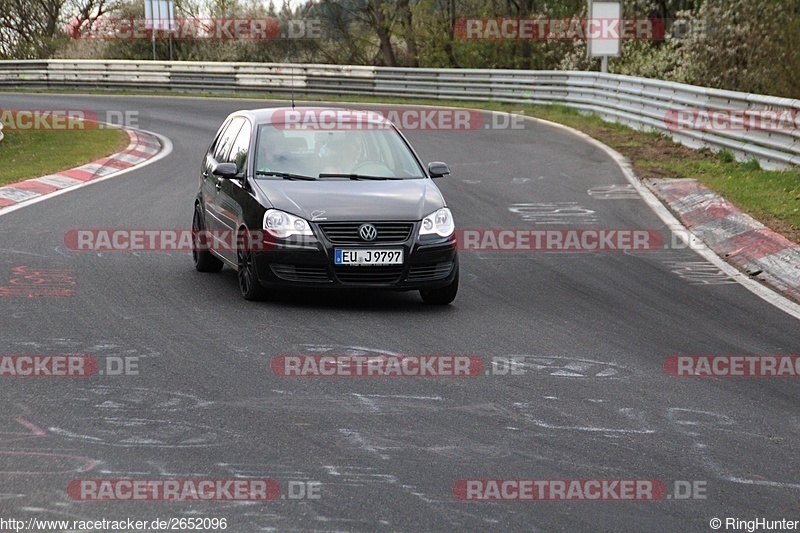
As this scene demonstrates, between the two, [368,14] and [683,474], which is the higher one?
[368,14]

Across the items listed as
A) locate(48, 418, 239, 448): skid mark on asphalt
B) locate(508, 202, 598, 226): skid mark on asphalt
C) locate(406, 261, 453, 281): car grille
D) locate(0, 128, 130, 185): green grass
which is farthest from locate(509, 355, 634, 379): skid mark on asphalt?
locate(0, 128, 130, 185): green grass

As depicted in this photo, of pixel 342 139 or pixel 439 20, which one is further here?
pixel 439 20

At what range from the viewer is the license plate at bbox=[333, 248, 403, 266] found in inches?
375

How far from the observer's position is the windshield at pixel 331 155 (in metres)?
10.4

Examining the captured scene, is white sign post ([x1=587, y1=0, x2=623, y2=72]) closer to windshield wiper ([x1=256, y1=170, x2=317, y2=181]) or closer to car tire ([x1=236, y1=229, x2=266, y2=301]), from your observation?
windshield wiper ([x1=256, y1=170, x2=317, y2=181])

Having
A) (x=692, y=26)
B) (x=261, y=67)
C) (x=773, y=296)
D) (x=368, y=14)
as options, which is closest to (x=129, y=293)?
(x=773, y=296)

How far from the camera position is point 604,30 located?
97.0 feet

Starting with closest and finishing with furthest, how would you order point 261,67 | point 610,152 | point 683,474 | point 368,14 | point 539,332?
1. point 683,474
2. point 539,332
3. point 610,152
4. point 261,67
5. point 368,14

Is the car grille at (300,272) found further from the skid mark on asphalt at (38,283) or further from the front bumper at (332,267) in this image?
the skid mark on asphalt at (38,283)

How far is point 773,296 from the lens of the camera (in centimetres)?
1050

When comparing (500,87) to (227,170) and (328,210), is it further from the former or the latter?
(328,210)

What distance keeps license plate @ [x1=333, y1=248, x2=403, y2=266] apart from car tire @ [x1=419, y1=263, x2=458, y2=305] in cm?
52

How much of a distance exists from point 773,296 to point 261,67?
95.8 feet

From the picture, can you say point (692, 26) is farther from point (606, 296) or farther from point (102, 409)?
point (102, 409)
